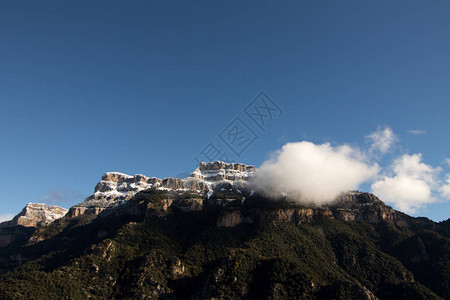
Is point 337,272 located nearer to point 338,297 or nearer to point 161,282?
point 338,297

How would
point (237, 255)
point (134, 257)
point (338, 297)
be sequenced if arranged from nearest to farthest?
1. point (338, 297)
2. point (237, 255)
3. point (134, 257)

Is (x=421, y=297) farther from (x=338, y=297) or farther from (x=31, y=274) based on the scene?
(x=31, y=274)

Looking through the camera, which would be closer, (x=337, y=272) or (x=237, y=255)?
(x=237, y=255)

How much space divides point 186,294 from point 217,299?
2229 cm

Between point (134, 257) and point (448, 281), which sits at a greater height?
point (448, 281)

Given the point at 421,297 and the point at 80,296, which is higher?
the point at 421,297

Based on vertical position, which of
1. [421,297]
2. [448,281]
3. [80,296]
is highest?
[448,281]

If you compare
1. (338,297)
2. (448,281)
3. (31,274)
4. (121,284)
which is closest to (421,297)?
(448,281)

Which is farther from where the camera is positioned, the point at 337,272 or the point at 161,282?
the point at 337,272

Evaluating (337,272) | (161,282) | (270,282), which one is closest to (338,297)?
(270,282)

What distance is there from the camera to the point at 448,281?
188 metres

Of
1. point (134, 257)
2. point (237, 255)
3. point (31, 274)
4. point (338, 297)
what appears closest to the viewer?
point (338, 297)

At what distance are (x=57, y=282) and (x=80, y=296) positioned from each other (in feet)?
42.7

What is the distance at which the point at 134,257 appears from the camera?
196m
